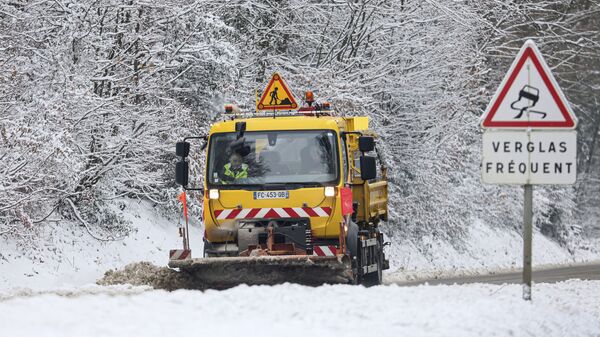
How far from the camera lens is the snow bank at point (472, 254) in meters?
26.1

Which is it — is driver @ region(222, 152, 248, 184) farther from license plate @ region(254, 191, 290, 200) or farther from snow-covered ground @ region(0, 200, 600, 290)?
snow-covered ground @ region(0, 200, 600, 290)

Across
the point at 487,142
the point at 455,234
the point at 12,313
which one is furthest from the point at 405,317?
the point at 455,234

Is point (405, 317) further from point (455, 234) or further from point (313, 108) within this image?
point (455, 234)

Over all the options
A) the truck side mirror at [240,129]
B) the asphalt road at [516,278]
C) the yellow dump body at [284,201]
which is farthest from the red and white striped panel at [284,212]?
the asphalt road at [516,278]

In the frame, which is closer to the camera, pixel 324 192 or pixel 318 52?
pixel 324 192

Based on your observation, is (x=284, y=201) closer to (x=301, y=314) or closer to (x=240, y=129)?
(x=240, y=129)

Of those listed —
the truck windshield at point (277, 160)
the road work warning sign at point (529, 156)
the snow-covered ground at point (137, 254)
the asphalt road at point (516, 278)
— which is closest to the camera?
the road work warning sign at point (529, 156)

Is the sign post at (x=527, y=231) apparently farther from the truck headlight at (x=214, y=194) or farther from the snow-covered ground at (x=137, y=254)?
the snow-covered ground at (x=137, y=254)

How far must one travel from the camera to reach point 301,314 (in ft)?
31.2

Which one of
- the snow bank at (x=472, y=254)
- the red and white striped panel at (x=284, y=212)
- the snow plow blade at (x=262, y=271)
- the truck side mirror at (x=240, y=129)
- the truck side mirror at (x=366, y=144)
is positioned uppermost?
the truck side mirror at (x=240, y=129)

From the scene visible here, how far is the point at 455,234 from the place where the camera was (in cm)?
3141

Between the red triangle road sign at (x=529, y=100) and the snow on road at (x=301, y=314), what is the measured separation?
1645 mm

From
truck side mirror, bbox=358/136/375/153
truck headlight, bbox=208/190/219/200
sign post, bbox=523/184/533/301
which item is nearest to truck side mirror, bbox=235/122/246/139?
truck headlight, bbox=208/190/219/200

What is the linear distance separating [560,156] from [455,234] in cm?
2106
